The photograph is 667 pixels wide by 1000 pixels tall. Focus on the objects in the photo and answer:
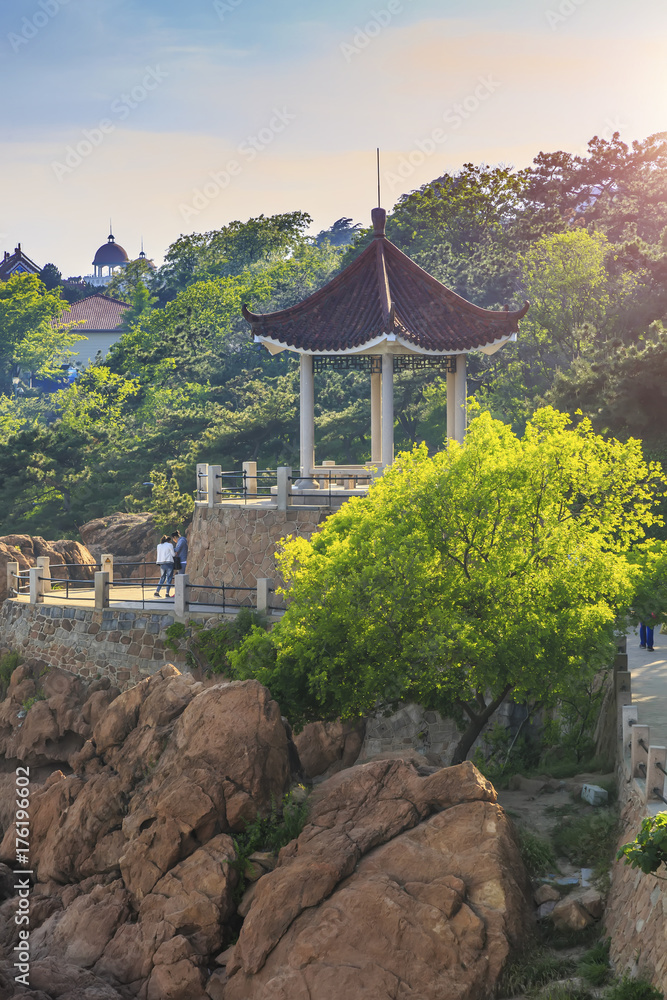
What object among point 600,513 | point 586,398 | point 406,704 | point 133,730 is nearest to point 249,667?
point 133,730

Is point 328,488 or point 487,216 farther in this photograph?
point 487,216

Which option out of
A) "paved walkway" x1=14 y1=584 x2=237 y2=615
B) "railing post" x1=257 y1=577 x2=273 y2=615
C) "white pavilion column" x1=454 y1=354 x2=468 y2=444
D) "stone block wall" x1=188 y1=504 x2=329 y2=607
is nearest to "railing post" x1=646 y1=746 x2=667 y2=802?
"railing post" x1=257 y1=577 x2=273 y2=615

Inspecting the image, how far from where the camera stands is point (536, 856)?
595 inches

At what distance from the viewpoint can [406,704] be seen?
21.2m

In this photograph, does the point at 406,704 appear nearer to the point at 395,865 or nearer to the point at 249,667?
the point at 249,667

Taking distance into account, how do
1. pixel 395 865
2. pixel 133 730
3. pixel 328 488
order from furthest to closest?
pixel 328 488, pixel 133 730, pixel 395 865

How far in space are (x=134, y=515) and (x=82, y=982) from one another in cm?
2690

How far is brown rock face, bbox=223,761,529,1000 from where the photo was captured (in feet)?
44.0

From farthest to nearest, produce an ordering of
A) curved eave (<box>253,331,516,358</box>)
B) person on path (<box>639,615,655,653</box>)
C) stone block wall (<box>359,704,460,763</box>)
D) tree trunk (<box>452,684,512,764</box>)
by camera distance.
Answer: curved eave (<box>253,331,516,358</box>) < person on path (<box>639,615,655,653</box>) < stone block wall (<box>359,704,460,763</box>) < tree trunk (<box>452,684,512,764</box>)

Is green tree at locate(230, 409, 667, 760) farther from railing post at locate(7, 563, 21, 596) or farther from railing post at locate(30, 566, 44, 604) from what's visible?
railing post at locate(7, 563, 21, 596)

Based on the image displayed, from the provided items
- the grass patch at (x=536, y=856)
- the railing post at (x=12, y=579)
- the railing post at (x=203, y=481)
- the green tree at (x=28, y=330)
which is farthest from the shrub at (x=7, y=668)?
the green tree at (x=28, y=330)

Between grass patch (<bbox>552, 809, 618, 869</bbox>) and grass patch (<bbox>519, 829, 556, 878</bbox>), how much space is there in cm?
28

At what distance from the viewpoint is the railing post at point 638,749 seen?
14.2 metres

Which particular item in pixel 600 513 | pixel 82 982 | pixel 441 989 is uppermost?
pixel 600 513
